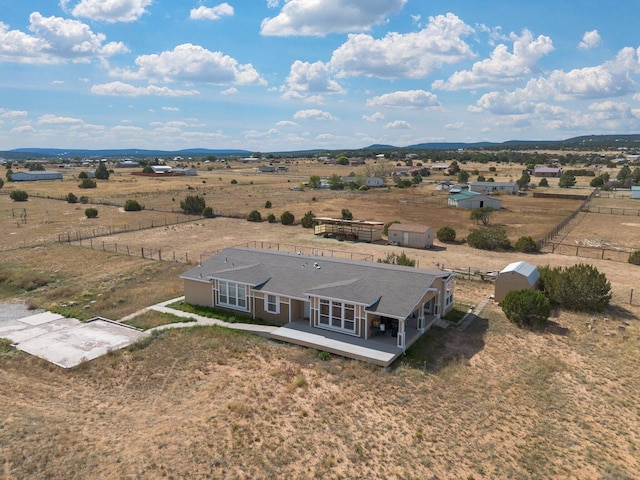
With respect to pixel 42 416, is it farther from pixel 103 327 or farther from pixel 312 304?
pixel 312 304

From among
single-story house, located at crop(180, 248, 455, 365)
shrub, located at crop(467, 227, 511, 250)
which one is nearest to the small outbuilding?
single-story house, located at crop(180, 248, 455, 365)

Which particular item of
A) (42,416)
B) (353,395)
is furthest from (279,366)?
(42,416)

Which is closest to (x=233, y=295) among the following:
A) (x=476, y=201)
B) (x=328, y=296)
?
(x=328, y=296)

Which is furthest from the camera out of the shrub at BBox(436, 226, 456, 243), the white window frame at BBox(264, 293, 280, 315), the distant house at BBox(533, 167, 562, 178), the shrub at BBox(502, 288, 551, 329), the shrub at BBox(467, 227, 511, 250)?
the distant house at BBox(533, 167, 562, 178)

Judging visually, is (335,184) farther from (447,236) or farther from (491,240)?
(491,240)

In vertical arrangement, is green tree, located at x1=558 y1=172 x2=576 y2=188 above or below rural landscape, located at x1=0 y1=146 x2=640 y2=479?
above

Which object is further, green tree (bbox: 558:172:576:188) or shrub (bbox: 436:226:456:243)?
green tree (bbox: 558:172:576:188)

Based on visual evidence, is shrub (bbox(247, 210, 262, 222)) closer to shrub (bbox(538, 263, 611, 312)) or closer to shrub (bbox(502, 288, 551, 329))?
shrub (bbox(538, 263, 611, 312))
